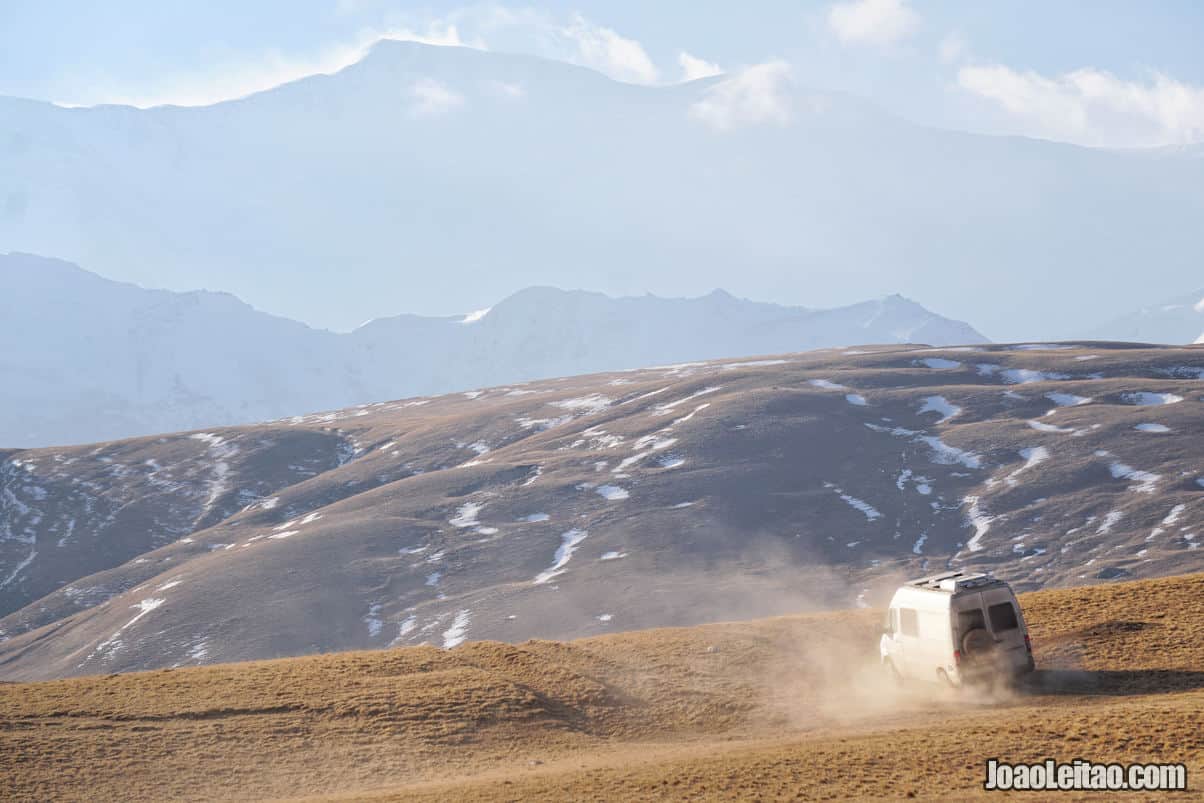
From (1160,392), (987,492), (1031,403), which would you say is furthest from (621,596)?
(1160,392)

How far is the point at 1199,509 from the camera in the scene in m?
142

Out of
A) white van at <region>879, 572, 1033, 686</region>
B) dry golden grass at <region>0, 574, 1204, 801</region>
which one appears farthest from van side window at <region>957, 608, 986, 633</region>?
dry golden grass at <region>0, 574, 1204, 801</region>

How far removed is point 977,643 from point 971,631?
362 millimetres

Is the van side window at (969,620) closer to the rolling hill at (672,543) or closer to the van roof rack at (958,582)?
the van roof rack at (958,582)

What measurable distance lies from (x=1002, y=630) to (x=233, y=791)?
21764 millimetres

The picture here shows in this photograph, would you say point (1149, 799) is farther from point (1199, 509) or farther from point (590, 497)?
point (590, 497)

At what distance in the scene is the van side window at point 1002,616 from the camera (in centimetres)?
2966

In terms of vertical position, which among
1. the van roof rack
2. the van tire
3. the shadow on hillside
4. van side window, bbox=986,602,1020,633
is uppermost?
the van roof rack

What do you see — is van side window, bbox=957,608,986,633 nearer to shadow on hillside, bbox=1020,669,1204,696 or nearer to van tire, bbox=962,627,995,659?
van tire, bbox=962,627,995,659

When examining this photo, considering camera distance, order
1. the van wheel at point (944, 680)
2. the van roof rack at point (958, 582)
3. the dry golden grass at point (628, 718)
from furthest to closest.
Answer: the van wheel at point (944, 680)
the van roof rack at point (958, 582)
the dry golden grass at point (628, 718)

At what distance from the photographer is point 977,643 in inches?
1168

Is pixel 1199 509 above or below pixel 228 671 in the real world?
below

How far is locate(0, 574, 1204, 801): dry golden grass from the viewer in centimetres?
2466

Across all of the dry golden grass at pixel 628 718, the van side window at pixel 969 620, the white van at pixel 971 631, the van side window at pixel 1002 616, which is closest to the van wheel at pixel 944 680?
the white van at pixel 971 631
